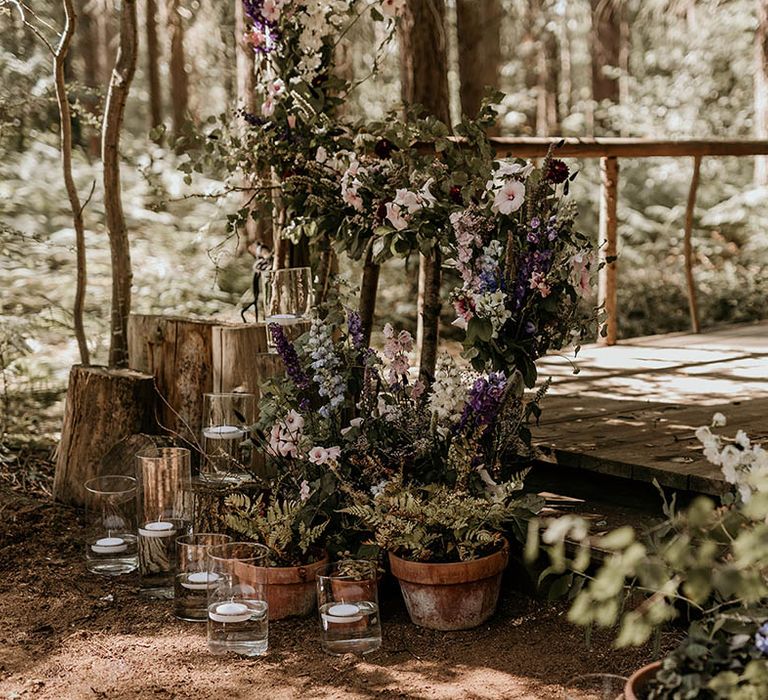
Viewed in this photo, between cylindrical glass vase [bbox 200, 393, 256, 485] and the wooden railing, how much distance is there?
5.54 ft

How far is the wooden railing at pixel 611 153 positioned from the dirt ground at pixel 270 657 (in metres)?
2.27

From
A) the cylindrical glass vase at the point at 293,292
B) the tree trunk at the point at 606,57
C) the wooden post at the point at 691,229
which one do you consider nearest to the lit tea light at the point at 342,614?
the cylindrical glass vase at the point at 293,292

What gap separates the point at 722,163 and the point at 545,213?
33.6ft

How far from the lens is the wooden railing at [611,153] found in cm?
525

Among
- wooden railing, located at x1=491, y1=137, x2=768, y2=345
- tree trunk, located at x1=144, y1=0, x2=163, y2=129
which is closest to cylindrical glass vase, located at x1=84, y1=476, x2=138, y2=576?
wooden railing, located at x1=491, y1=137, x2=768, y2=345

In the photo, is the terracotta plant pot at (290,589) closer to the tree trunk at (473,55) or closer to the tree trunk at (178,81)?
the tree trunk at (473,55)

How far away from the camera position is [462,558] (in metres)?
3.42

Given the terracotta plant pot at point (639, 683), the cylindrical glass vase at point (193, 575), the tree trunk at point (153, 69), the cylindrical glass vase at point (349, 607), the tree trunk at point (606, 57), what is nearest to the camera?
the terracotta plant pot at point (639, 683)

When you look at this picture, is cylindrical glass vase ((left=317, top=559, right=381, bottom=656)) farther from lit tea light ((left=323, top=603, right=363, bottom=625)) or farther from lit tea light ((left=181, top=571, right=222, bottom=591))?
lit tea light ((left=181, top=571, right=222, bottom=591))

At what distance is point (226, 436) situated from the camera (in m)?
4.23

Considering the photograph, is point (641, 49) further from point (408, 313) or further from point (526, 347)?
point (526, 347)

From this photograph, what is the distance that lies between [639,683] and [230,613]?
139 cm

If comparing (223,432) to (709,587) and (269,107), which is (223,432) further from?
(709,587)

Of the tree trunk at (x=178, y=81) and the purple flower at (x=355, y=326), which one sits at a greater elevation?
the tree trunk at (x=178, y=81)
